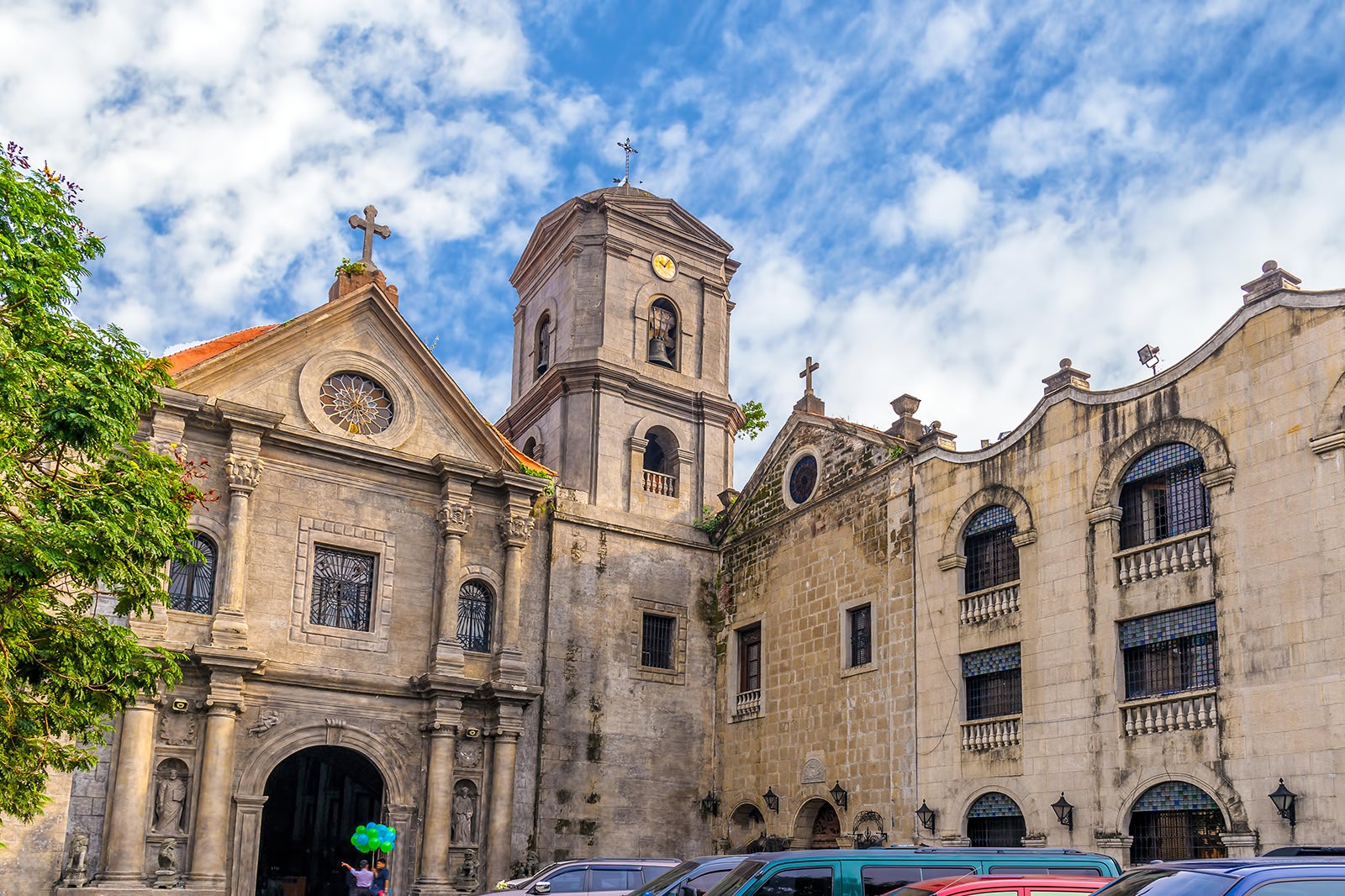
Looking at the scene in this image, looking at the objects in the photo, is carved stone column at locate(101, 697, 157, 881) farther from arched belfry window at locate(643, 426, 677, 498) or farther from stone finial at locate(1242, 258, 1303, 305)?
stone finial at locate(1242, 258, 1303, 305)

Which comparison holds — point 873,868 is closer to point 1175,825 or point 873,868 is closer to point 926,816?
point 1175,825

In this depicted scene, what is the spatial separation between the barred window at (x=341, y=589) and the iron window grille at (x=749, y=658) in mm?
8023

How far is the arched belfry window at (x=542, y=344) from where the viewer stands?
30000 mm

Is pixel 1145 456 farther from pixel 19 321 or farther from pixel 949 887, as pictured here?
pixel 19 321

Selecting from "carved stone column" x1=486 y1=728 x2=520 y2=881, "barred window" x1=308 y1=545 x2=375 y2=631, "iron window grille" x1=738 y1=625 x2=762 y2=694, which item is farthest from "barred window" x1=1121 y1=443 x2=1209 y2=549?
"barred window" x1=308 y1=545 x2=375 y2=631

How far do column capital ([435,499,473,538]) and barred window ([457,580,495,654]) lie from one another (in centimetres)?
106

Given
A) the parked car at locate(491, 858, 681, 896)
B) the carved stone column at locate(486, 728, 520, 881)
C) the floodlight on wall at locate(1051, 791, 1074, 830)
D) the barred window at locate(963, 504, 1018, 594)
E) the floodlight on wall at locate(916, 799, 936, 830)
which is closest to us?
the parked car at locate(491, 858, 681, 896)

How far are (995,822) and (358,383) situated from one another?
14.3m

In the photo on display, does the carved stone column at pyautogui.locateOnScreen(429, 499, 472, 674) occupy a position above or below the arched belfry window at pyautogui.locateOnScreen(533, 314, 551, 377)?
below

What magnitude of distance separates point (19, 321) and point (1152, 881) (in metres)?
10.8

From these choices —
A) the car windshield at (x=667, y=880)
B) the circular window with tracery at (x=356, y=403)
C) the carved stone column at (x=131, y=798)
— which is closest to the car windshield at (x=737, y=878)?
the car windshield at (x=667, y=880)

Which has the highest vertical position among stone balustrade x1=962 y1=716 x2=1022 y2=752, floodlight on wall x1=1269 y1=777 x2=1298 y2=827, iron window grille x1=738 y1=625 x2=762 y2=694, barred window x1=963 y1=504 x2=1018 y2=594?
barred window x1=963 y1=504 x2=1018 y2=594

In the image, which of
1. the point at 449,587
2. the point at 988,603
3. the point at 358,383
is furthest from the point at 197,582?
the point at 988,603

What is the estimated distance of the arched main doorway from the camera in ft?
96.3
